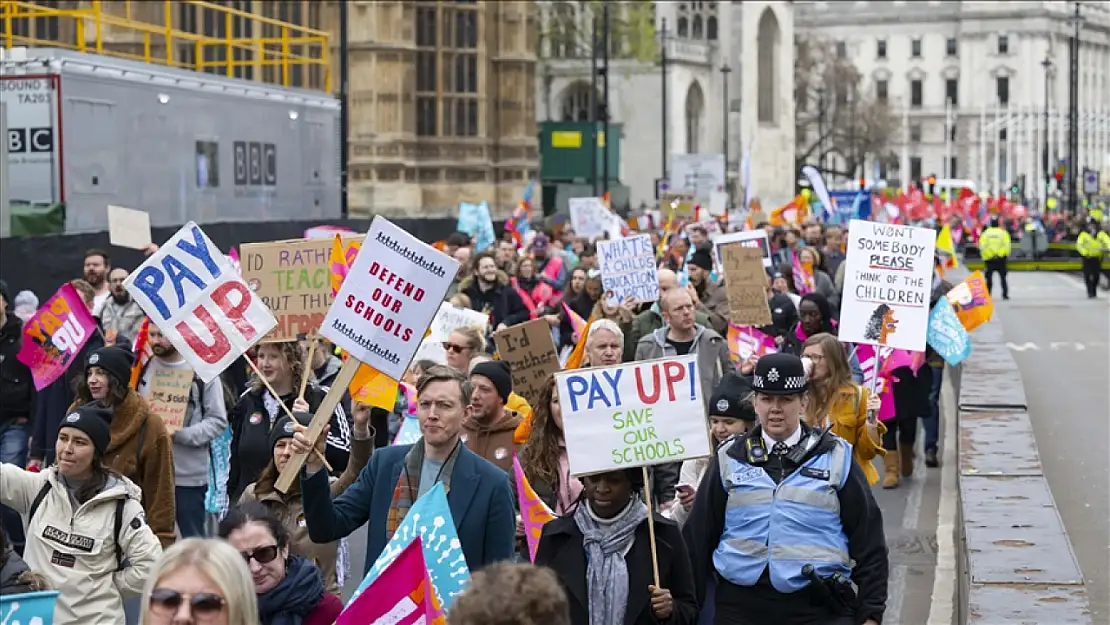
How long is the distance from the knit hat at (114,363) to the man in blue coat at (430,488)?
206 cm

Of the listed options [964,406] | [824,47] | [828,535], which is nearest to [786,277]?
[964,406]

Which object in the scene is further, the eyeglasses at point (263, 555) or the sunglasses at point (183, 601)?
the eyeglasses at point (263, 555)

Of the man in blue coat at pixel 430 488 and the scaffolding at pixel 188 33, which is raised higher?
the scaffolding at pixel 188 33

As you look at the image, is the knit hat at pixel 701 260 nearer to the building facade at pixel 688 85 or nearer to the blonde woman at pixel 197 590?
the blonde woman at pixel 197 590

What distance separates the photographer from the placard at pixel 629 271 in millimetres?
14742

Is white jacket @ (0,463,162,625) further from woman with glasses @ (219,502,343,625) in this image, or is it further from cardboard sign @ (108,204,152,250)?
cardboard sign @ (108,204,152,250)

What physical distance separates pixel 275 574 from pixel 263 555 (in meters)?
0.06

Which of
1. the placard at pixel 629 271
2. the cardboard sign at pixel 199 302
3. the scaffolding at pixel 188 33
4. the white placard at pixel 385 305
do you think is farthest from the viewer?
the scaffolding at pixel 188 33

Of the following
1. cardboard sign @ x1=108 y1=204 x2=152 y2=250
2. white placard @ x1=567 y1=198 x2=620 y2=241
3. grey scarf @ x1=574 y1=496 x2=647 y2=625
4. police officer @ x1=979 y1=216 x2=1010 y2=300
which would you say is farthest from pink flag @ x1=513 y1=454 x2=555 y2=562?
police officer @ x1=979 y1=216 x2=1010 y2=300

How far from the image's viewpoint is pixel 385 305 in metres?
7.13

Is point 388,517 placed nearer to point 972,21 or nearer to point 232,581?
point 232,581

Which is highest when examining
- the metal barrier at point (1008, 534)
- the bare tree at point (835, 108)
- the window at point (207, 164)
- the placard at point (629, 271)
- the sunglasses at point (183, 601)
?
the bare tree at point (835, 108)

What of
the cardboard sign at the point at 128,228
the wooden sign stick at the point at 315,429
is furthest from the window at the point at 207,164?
the wooden sign stick at the point at 315,429

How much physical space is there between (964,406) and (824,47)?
359ft
